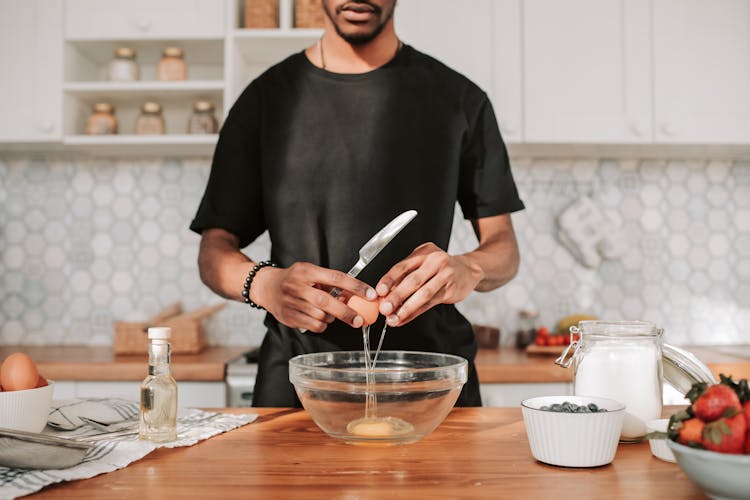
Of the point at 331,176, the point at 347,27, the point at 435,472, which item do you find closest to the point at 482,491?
the point at 435,472

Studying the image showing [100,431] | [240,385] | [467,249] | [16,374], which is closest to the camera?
[16,374]

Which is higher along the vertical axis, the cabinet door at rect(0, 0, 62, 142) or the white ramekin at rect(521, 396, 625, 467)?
the cabinet door at rect(0, 0, 62, 142)

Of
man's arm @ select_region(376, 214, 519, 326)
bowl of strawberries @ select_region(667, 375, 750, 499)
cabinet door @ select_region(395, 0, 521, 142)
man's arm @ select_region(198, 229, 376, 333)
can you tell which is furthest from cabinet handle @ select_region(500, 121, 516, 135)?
bowl of strawberries @ select_region(667, 375, 750, 499)

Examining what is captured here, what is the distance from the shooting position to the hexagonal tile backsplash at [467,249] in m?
2.82

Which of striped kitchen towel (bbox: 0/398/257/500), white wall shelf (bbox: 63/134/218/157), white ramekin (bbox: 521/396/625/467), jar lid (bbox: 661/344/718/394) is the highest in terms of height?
white wall shelf (bbox: 63/134/218/157)

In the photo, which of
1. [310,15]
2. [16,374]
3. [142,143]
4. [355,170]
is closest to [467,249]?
[310,15]

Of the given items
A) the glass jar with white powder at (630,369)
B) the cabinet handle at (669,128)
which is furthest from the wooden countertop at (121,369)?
the cabinet handle at (669,128)

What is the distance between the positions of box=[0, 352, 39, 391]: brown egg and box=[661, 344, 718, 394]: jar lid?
894 millimetres

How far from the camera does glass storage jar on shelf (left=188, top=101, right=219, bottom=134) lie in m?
2.55

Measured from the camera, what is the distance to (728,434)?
0.68 meters

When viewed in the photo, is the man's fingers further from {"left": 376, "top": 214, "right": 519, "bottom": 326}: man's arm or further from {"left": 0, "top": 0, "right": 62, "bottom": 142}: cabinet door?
{"left": 0, "top": 0, "right": 62, "bottom": 142}: cabinet door

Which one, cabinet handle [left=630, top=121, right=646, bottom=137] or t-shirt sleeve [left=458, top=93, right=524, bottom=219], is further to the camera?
cabinet handle [left=630, top=121, right=646, bottom=137]

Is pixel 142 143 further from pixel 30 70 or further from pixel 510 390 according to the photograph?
pixel 510 390

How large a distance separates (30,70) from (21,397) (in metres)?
2.01
